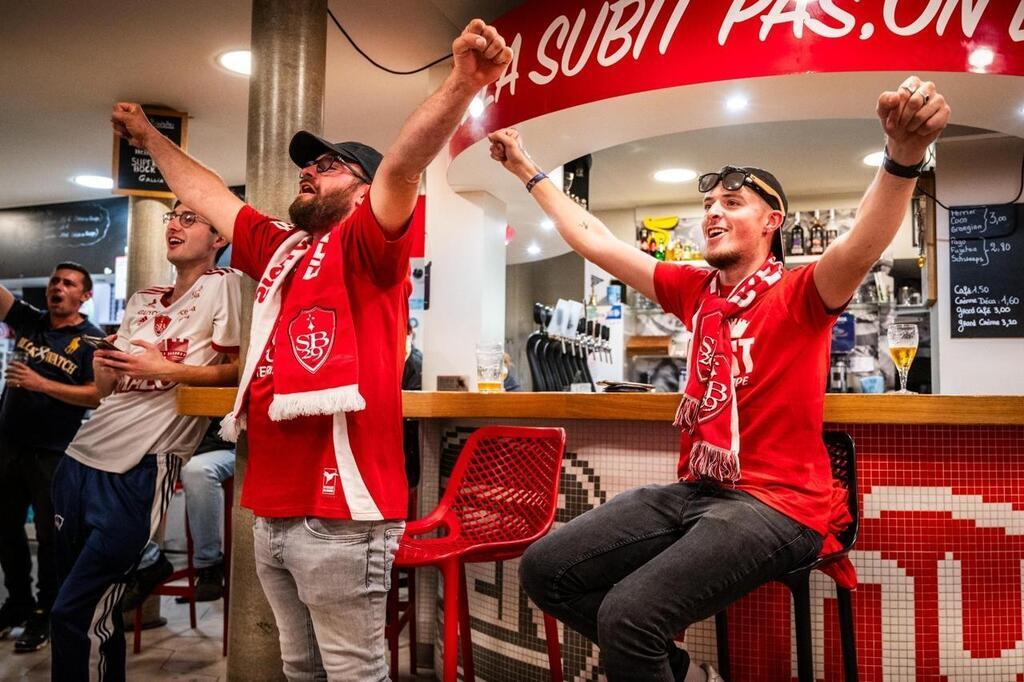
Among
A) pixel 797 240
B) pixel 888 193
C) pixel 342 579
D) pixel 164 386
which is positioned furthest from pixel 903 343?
pixel 797 240

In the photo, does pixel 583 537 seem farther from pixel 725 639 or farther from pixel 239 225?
pixel 239 225

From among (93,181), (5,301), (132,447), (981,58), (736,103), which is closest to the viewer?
(132,447)

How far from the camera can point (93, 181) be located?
8078 mm

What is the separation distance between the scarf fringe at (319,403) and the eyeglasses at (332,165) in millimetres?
575

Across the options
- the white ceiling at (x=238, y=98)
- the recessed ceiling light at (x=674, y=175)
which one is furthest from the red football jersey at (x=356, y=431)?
the recessed ceiling light at (x=674, y=175)

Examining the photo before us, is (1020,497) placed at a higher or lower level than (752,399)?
lower

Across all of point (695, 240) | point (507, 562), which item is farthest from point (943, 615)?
point (695, 240)

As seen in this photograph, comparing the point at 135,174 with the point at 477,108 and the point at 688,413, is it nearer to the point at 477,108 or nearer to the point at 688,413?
the point at 477,108

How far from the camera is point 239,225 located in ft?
6.79

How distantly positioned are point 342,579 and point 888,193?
1.37m

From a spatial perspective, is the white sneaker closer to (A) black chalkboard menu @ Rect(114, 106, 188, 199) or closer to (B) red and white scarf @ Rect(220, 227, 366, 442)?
(B) red and white scarf @ Rect(220, 227, 366, 442)

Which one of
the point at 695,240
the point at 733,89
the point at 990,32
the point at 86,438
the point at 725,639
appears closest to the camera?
the point at 725,639

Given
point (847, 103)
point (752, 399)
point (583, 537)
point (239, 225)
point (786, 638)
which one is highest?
point (847, 103)

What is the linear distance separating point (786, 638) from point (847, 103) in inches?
86.9
